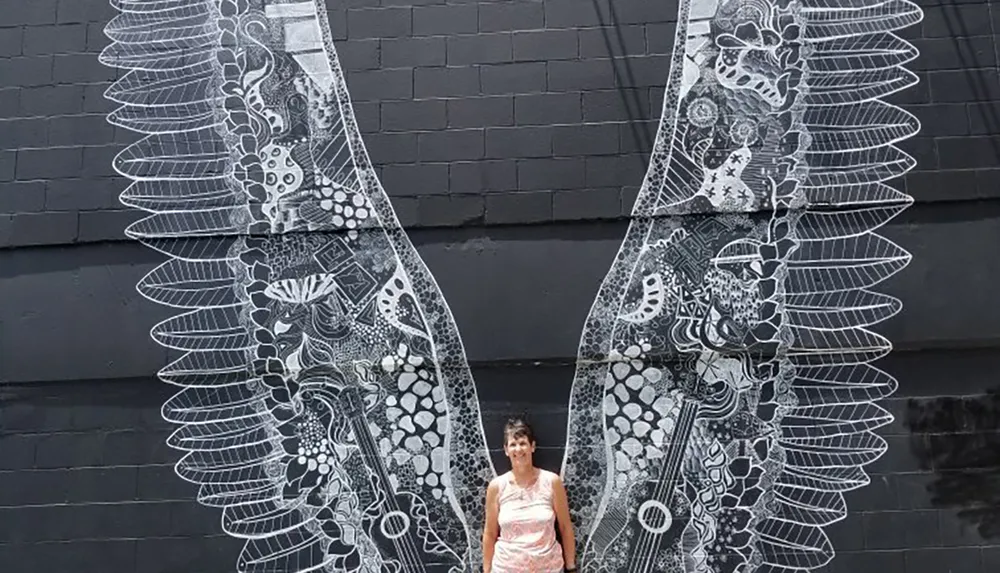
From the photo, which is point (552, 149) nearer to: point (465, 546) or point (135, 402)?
point (465, 546)

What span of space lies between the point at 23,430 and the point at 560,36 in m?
3.26

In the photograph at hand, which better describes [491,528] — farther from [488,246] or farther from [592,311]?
[488,246]

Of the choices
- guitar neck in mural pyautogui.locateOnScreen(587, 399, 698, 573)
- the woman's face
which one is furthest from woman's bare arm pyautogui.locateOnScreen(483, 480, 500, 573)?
guitar neck in mural pyautogui.locateOnScreen(587, 399, 698, 573)

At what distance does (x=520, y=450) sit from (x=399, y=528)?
724mm

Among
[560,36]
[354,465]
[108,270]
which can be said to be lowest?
[354,465]

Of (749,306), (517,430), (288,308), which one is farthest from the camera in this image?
(288,308)

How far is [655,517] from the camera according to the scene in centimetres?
427

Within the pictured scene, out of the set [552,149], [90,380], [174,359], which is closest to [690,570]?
[552,149]

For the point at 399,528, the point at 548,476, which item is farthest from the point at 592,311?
the point at 399,528

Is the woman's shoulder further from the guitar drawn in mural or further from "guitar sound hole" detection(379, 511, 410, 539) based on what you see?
"guitar sound hole" detection(379, 511, 410, 539)

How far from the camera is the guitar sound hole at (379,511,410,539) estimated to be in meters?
4.31

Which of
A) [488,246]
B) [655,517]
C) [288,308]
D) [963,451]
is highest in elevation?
[488,246]

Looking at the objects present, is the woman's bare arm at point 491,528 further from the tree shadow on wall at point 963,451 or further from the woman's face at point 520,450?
the tree shadow on wall at point 963,451

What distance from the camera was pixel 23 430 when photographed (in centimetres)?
452
